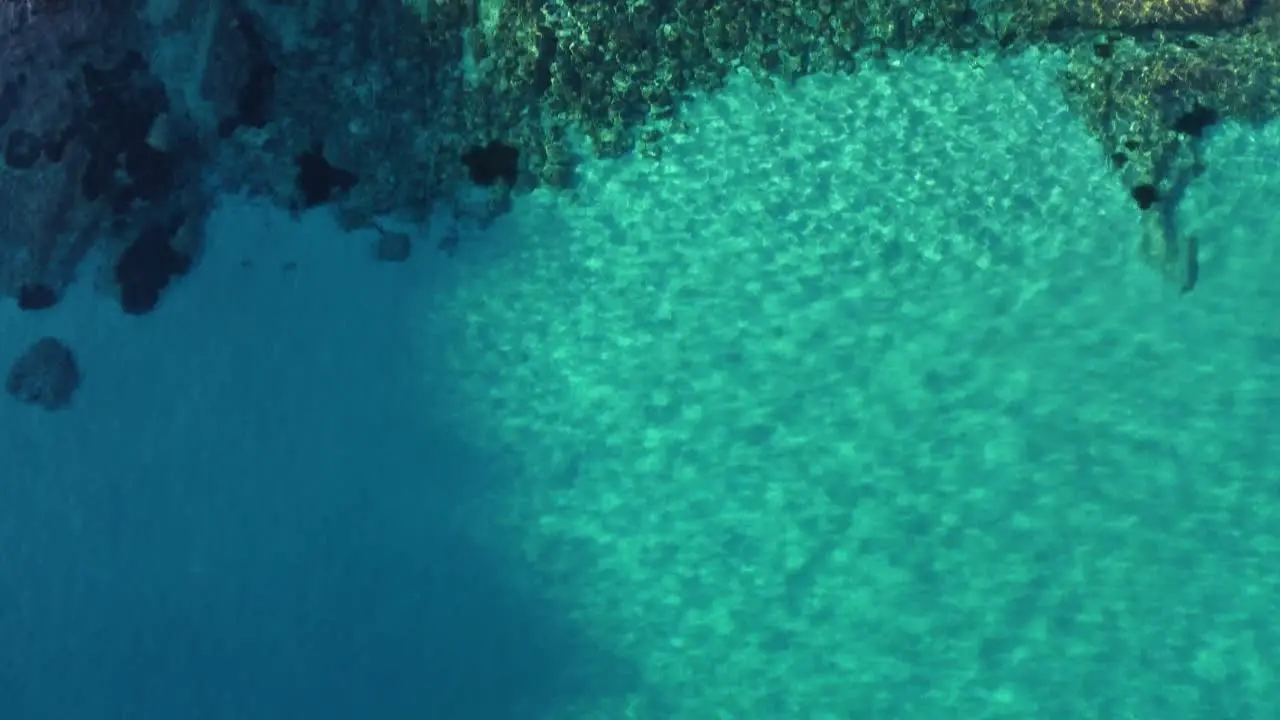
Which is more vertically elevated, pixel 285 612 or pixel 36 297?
pixel 36 297

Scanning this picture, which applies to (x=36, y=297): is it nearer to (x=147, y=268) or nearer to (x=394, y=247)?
(x=147, y=268)

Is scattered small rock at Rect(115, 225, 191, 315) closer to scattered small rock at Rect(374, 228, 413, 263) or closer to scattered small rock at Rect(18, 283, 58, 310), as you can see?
scattered small rock at Rect(18, 283, 58, 310)

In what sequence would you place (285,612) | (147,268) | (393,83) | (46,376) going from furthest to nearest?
(393,83), (147,268), (46,376), (285,612)

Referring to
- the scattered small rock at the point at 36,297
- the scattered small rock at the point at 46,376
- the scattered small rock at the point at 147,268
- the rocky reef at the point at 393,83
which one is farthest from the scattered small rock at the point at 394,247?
the scattered small rock at the point at 36,297

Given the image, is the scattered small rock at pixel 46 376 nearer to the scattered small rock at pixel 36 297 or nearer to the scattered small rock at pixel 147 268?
the scattered small rock at pixel 36 297

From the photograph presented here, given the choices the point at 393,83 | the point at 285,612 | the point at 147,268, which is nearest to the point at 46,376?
the point at 147,268

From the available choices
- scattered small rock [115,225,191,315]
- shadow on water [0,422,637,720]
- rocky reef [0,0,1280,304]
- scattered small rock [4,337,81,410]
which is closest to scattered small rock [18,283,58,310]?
rocky reef [0,0,1280,304]
